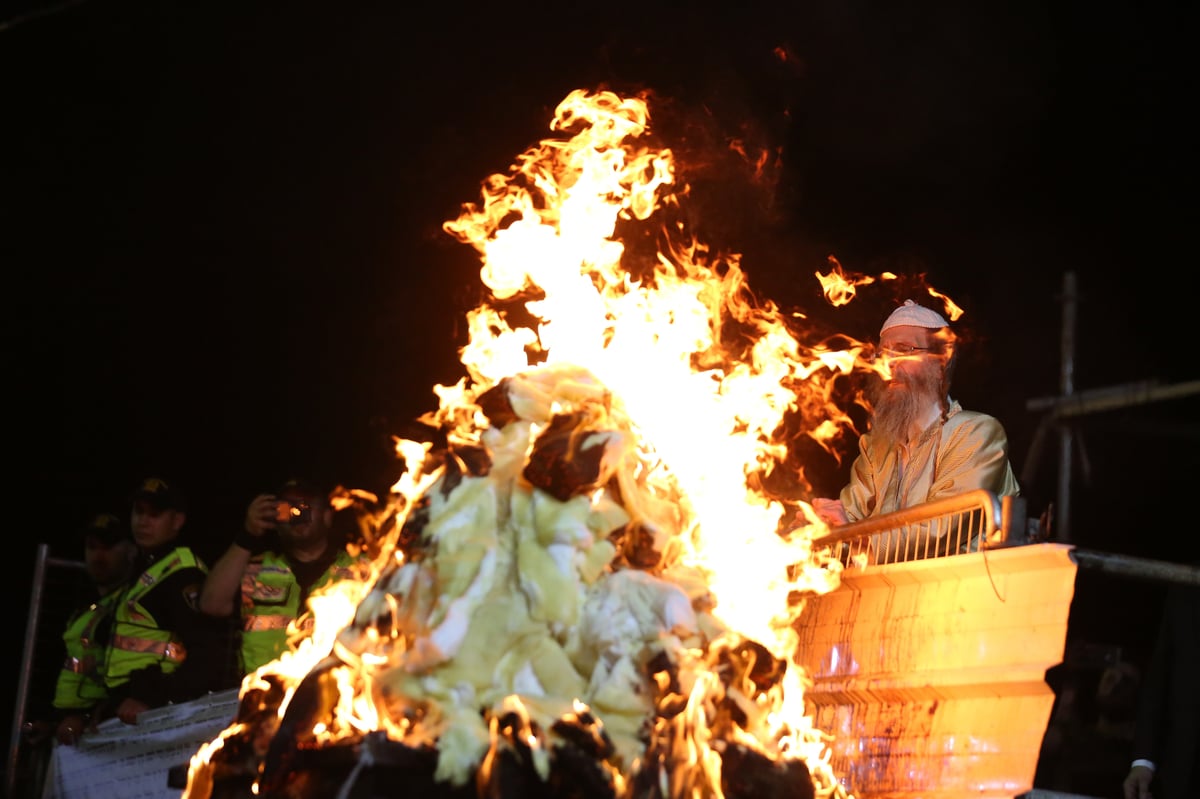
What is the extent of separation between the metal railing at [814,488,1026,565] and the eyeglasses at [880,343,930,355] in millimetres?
1563

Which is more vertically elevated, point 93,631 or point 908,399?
point 908,399

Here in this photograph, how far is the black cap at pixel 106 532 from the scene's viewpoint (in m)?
9.09

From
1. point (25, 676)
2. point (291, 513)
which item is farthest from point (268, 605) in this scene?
point (25, 676)

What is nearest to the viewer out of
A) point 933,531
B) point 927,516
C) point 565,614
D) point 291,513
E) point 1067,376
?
point 565,614

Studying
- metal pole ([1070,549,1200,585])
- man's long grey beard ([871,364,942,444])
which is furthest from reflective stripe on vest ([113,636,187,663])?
metal pole ([1070,549,1200,585])

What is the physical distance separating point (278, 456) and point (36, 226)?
301cm

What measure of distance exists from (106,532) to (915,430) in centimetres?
533

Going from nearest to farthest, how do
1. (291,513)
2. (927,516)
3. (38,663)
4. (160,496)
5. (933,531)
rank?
(927,516) < (933,531) < (291,513) < (160,496) < (38,663)

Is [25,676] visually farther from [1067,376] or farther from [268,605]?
[1067,376]

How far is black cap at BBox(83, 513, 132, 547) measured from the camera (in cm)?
909

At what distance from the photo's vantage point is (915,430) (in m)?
7.48

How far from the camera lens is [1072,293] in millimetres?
10539

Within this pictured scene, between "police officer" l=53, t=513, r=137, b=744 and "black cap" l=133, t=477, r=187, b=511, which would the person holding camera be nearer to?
"black cap" l=133, t=477, r=187, b=511

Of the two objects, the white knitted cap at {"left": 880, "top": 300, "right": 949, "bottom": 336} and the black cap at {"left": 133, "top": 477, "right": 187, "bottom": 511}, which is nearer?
the white knitted cap at {"left": 880, "top": 300, "right": 949, "bottom": 336}
